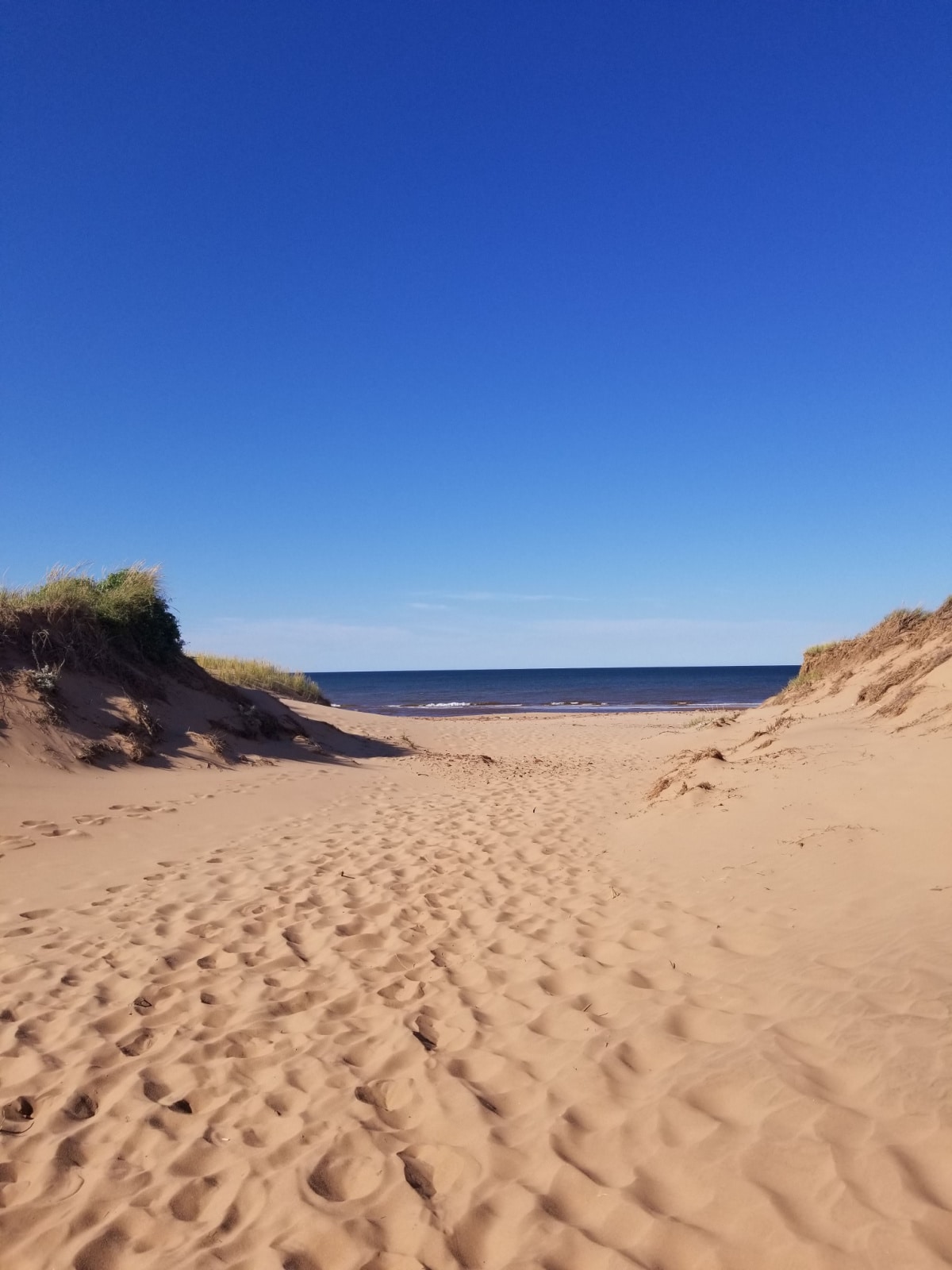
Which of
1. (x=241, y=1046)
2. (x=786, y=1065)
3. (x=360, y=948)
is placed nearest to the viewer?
(x=786, y=1065)

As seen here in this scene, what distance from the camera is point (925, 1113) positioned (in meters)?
2.68

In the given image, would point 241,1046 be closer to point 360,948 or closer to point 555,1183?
point 360,948

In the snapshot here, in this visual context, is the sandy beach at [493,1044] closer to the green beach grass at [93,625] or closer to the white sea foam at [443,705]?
the green beach grass at [93,625]

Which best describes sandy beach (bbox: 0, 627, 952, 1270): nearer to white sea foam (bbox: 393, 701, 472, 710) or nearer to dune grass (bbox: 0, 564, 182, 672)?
dune grass (bbox: 0, 564, 182, 672)

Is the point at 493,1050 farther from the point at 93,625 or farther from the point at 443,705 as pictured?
the point at 443,705

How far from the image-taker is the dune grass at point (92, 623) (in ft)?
41.2

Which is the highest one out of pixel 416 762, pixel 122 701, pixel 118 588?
pixel 118 588

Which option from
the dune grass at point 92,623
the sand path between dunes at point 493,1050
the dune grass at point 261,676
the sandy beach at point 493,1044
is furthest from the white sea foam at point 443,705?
the sand path between dunes at point 493,1050

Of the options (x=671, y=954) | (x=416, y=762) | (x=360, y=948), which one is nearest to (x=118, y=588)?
(x=416, y=762)

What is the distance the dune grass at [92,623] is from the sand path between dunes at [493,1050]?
19.9ft

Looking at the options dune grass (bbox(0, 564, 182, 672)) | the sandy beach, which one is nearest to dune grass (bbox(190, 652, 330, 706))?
dune grass (bbox(0, 564, 182, 672))

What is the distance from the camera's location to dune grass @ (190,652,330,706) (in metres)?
25.9

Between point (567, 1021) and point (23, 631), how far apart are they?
1187 cm

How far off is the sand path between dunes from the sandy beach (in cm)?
1
